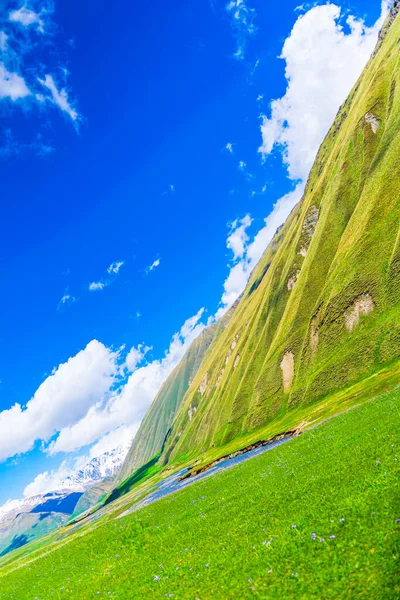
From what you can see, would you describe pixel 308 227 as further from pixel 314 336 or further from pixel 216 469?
pixel 216 469

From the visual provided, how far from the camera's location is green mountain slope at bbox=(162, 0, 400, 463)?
315 ft

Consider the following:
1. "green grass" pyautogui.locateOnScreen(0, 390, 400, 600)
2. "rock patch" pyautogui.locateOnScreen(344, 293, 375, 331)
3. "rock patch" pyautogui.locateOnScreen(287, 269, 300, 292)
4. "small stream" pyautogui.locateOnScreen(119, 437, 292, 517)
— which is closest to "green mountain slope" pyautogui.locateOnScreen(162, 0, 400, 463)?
"rock patch" pyautogui.locateOnScreen(344, 293, 375, 331)

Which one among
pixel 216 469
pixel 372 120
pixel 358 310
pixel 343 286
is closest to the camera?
pixel 216 469

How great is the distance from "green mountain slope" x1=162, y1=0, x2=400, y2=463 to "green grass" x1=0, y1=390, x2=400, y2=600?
69117 mm

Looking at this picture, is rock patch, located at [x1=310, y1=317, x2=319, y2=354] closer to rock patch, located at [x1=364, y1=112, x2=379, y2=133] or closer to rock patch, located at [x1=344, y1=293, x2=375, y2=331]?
rock patch, located at [x1=344, y1=293, x2=375, y2=331]

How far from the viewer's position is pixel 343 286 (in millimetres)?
113625

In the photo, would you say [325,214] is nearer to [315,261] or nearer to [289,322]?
[315,261]

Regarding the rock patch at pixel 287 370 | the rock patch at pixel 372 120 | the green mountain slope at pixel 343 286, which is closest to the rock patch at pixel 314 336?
the green mountain slope at pixel 343 286

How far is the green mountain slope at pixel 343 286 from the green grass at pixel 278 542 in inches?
2721

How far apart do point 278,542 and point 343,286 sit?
109542 mm

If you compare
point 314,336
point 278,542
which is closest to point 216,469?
point 314,336

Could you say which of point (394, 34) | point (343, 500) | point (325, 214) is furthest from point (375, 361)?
point (394, 34)

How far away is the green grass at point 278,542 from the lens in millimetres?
11414

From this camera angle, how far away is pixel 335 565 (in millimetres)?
11531
